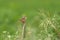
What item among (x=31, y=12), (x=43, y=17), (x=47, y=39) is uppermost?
(x=31, y=12)

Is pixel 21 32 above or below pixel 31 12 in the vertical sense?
below

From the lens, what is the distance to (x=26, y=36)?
5.34m

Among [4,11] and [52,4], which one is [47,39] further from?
[52,4]

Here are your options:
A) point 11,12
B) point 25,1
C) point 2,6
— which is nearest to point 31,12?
point 11,12

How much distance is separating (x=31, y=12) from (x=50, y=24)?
146 inches

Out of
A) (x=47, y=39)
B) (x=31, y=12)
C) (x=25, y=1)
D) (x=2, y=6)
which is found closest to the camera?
(x=47, y=39)

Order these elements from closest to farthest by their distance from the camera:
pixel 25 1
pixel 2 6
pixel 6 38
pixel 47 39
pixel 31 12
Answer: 1. pixel 47 39
2. pixel 6 38
3. pixel 31 12
4. pixel 2 6
5. pixel 25 1

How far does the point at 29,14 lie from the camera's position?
890cm

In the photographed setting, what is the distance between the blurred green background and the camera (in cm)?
557

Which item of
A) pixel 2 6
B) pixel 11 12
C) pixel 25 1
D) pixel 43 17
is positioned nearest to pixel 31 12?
pixel 11 12

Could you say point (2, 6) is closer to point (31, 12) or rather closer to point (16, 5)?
point (16, 5)

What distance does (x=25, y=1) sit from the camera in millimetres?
10922

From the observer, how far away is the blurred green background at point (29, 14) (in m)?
5.57

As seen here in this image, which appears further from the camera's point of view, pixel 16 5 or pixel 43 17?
pixel 16 5
